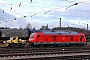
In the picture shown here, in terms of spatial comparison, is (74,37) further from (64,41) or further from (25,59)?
(25,59)

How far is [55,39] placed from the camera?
39.6 meters

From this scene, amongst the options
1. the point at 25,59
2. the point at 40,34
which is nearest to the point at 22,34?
the point at 40,34

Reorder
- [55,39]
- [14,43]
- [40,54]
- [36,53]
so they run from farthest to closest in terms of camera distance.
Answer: [55,39], [14,43], [36,53], [40,54]

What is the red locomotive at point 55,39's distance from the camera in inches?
1501

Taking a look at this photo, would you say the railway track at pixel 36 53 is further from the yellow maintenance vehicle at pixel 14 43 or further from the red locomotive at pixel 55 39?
the red locomotive at pixel 55 39

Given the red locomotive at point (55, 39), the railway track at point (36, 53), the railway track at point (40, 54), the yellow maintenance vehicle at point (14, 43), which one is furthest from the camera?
the red locomotive at point (55, 39)

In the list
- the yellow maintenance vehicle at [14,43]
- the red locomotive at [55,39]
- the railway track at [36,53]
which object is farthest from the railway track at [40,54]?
the red locomotive at [55,39]

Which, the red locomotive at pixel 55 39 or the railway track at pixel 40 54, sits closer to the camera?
the railway track at pixel 40 54

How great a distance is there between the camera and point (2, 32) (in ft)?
161

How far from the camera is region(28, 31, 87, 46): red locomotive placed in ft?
125

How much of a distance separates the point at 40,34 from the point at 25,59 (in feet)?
73.8

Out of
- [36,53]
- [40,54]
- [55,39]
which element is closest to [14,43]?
[55,39]

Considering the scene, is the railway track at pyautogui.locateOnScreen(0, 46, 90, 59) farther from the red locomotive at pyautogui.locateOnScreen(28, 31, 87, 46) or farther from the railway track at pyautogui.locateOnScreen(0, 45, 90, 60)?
the red locomotive at pyautogui.locateOnScreen(28, 31, 87, 46)

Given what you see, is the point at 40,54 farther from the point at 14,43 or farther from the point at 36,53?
the point at 14,43
